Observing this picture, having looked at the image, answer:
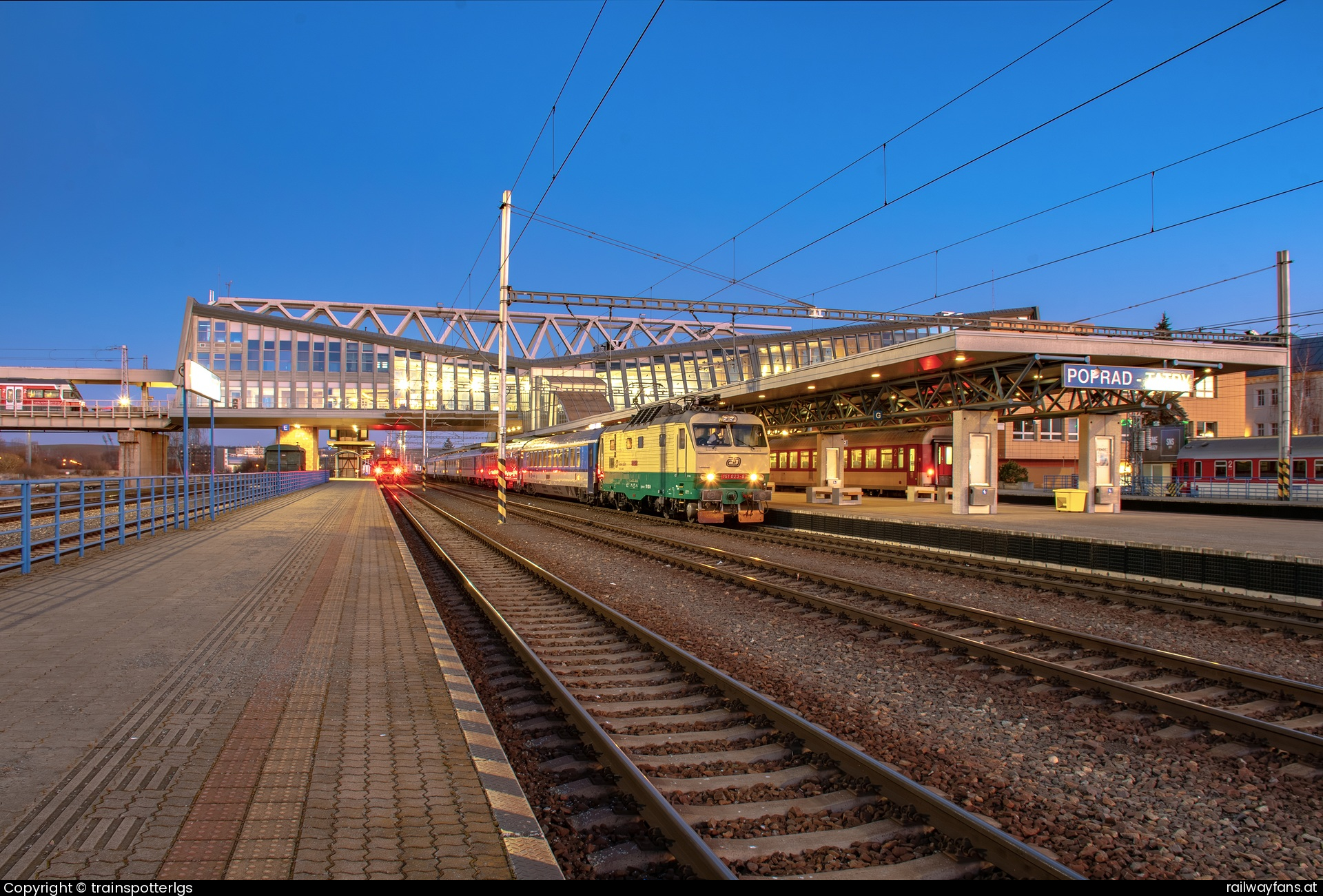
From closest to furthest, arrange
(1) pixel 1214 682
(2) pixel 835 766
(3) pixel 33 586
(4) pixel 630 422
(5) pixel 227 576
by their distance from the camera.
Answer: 1. (2) pixel 835 766
2. (1) pixel 1214 682
3. (3) pixel 33 586
4. (5) pixel 227 576
5. (4) pixel 630 422

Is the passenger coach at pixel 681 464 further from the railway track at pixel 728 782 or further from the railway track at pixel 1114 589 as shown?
the railway track at pixel 728 782

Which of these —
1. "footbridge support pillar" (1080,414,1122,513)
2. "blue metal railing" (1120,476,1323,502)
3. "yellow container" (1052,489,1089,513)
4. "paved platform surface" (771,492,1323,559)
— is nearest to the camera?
"paved platform surface" (771,492,1323,559)

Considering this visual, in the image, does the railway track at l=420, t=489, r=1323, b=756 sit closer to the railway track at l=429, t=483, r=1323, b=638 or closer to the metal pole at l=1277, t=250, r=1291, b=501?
the railway track at l=429, t=483, r=1323, b=638

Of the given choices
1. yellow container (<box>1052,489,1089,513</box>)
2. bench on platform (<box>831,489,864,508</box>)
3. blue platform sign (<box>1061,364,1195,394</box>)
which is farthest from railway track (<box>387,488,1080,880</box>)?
yellow container (<box>1052,489,1089,513</box>)

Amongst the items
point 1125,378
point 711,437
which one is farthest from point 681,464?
point 1125,378

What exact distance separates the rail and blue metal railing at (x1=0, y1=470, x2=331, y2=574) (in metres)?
36.0

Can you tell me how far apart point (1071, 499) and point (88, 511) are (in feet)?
88.0

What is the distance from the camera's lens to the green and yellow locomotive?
73.0ft

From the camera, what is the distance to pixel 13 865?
319 cm

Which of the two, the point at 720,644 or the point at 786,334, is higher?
the point at 786,334

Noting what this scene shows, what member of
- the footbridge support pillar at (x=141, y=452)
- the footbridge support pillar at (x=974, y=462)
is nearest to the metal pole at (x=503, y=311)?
the footbridge support pillar at (x=974, y=462)
